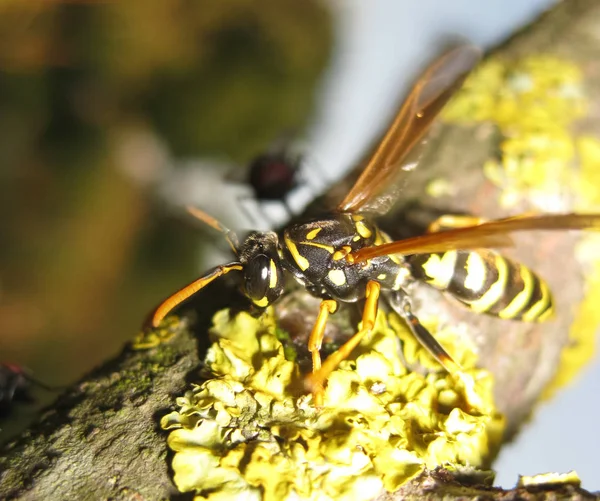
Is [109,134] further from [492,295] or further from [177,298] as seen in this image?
[492,295]

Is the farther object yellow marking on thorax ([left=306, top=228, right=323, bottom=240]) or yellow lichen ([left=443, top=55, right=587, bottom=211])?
yellow lichen ([left=443, top=55, right=587, bottom=211])

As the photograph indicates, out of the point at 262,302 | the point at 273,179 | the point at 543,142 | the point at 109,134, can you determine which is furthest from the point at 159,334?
the point at 109,134

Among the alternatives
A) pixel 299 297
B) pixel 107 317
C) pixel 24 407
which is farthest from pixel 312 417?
pixel 107 317

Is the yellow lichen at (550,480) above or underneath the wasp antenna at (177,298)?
underneath

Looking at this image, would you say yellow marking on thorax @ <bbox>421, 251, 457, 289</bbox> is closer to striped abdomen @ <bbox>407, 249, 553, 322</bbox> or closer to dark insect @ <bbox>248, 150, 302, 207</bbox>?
striped abdomen @ <bbox>407, 249, 553, 322</bbox>

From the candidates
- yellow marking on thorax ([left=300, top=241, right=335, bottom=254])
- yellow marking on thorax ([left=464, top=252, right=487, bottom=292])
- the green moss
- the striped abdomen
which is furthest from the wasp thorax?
yellow marking on thorax ([left=464, top=252, right=487, bottom=292])

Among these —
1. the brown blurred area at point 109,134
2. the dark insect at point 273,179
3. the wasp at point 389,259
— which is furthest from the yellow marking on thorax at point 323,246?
the brown blurred area at point 109,134

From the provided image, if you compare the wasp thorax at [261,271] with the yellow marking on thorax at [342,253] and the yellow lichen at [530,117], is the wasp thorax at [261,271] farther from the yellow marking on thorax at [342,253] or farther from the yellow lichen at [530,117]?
the yellow lichen at [530,117]

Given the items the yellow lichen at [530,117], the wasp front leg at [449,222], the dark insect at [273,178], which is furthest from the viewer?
the dark insect at [273,178]
